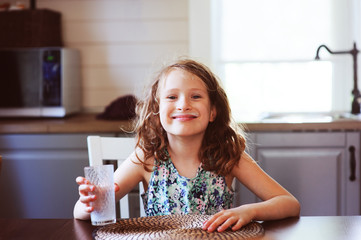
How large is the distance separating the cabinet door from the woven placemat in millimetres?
1245

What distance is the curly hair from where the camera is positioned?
1.41m

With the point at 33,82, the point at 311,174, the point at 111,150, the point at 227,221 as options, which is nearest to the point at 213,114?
the point at 111,150

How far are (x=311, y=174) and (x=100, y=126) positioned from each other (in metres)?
1.01

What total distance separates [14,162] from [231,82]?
4.37 ft

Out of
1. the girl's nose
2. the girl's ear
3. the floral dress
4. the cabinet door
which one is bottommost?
the cabinet door

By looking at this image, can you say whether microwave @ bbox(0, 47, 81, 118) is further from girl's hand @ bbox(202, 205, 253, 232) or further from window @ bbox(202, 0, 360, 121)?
girl's hand @ bbox(202, 205, 253, 232)

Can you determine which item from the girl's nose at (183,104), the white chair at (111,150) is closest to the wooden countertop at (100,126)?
the white chair at (111,150)

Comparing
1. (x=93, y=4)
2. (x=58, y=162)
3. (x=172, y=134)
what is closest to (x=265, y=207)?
(x=172, y=134)

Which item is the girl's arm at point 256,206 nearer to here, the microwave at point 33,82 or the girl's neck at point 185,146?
the girl's neck at point 185,146

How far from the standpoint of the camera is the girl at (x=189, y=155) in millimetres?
1343

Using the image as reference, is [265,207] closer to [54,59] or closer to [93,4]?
[54,59]

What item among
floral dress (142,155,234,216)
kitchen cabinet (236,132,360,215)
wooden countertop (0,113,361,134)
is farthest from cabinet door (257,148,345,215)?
floral dress (142,155,234,216)

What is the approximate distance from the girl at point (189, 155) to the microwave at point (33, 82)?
1.20 m

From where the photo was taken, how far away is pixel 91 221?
3.72 ft
